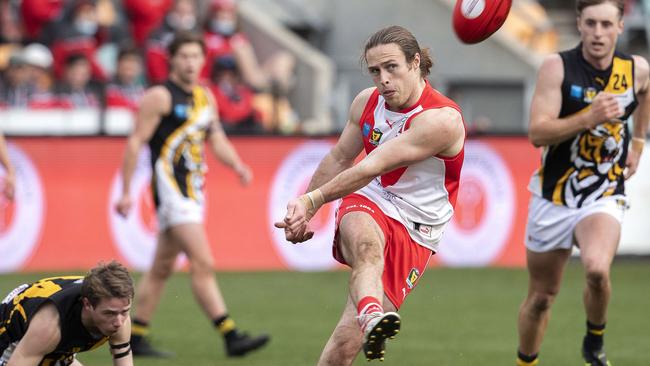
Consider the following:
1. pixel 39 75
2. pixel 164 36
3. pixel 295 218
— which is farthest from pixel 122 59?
pixel 295 218

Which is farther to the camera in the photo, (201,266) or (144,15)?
(144,15)

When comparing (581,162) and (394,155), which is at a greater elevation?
(394,155)

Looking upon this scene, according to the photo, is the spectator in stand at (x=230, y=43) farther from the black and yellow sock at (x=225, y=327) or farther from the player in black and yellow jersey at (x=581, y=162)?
the player in black and yellow jersey at (x=581, y=162)

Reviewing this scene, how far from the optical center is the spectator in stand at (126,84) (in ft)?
52.6


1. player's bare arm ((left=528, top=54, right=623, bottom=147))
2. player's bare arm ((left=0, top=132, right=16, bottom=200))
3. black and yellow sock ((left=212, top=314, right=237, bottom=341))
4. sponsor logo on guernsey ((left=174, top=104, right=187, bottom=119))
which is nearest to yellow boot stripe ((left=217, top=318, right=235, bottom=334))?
black and yellow sock ((left=212, top=314, right=237, bottom=341))

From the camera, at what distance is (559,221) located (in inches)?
313

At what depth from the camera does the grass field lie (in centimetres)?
941

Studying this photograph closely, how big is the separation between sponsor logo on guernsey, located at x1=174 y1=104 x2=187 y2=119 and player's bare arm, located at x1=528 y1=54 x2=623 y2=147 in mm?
3043

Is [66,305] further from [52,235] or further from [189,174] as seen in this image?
[52,235]

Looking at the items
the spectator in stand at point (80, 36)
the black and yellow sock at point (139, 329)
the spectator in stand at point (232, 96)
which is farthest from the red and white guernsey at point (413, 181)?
the spectator in stand at point (80, 36)

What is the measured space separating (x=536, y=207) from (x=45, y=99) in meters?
8.98

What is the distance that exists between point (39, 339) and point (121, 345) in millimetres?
478

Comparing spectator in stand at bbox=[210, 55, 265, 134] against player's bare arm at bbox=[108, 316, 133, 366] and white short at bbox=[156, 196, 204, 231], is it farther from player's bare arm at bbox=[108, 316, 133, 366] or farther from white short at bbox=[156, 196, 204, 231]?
player's bare arm at bbox=[108, 316, 133, 366]

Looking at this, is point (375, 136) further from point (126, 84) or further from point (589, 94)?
point (126, 84)
